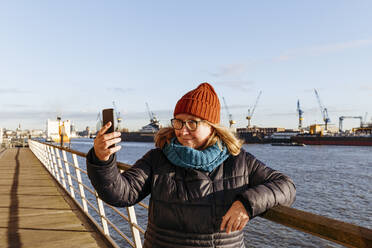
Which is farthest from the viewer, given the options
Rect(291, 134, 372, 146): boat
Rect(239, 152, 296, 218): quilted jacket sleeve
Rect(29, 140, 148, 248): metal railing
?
Rect(291, 134, 372, 146): boat

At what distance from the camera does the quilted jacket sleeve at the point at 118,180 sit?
1.42 metres

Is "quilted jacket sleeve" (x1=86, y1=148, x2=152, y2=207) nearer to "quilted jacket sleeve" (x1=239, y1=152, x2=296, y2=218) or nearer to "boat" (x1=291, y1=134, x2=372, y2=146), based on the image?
"quilted jacket sleeve" (x1=239, y1=152, x2=296, y2=218)

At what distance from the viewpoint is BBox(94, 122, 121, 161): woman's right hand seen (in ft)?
4.40

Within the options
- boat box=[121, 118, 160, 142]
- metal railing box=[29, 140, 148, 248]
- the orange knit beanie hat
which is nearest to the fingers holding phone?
the orange knit beanie hat

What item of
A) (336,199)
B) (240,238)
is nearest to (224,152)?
(240,238)

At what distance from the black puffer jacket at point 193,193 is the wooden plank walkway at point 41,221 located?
243 centimetres

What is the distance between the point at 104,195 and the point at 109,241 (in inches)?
99.0

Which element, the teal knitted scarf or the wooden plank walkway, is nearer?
the teal knitted scarf

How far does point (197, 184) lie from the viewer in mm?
1458

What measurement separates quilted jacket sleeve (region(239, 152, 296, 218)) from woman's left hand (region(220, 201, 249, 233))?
3 cm

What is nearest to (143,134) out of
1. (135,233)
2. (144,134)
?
(144,134)

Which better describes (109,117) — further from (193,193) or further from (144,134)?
(144,134)

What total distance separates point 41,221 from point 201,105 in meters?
3.98

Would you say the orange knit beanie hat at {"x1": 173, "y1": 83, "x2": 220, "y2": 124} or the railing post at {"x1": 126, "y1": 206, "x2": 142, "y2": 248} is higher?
the orange knit beanie hat at {"x1": 173, "y1": 83, "x2": 220, "y2": 124}
